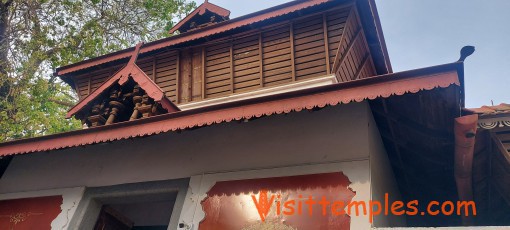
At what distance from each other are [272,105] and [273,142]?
3.13ft

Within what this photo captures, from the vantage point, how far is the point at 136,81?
6.50m

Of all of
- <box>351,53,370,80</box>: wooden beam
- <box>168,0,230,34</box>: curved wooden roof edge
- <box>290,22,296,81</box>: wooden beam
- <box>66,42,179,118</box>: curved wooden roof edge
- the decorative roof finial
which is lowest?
the decorative roof finial

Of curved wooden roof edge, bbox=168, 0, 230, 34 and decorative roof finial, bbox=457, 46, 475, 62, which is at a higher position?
curved wooden roof edge, bbox=168, 0, 230, 34

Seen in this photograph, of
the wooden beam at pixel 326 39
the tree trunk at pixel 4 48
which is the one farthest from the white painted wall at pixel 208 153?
the tree trunk at pixel 4 48

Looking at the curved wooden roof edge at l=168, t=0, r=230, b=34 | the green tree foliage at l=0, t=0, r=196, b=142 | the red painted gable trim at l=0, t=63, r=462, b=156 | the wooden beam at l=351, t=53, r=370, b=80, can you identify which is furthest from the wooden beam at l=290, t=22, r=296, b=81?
the green tree foliage at l=0, t=0, r=196, b=142

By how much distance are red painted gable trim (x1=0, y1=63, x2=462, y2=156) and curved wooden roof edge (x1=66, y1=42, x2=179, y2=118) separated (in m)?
0.93

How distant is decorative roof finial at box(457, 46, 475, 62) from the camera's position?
11.8ft

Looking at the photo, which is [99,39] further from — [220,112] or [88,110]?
[220,112]

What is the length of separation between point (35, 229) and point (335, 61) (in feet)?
17.5

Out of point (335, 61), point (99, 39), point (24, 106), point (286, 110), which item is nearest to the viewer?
point (286, 110)

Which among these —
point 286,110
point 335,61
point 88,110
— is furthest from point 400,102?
point 88,110

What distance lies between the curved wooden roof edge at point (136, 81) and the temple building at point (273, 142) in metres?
0.03

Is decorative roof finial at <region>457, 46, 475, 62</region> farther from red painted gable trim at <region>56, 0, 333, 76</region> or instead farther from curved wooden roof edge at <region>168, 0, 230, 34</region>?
curved wooden roof edge at <region>168, 0, 230, 34</region>

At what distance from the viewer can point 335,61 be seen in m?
6.49
